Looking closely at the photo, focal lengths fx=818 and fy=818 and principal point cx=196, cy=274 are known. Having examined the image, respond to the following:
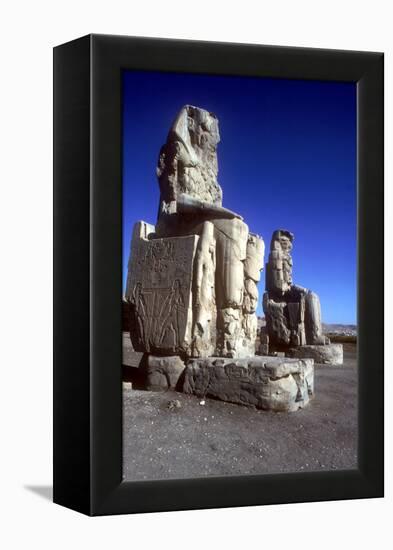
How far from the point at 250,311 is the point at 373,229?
7.81 ft

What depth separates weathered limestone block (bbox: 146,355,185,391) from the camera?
8.84 meters

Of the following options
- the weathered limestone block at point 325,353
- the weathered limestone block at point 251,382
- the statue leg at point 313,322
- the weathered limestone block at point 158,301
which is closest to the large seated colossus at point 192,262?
the weathered limestone block at point 158,301

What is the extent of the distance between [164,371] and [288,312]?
18.2ft

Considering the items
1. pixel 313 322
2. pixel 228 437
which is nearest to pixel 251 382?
pixel 228 437

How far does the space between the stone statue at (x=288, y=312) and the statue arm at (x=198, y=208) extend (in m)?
4.24

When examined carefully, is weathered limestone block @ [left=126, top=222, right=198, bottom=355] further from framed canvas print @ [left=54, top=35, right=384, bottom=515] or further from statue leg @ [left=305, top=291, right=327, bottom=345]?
statue leg @ [left=305, top=291, right=327, bottom=345]

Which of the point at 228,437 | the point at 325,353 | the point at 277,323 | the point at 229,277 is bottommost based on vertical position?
the point at 228,437

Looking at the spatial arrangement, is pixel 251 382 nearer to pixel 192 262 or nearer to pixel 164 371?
pixel 164 371

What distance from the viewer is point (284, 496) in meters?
7.68

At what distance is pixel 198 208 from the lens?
9250mm

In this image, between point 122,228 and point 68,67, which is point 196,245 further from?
point 68,67

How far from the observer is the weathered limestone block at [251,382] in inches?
340

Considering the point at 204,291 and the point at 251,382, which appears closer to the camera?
the point at 251,382

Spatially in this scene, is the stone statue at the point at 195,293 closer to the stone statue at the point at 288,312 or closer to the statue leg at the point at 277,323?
the stone statue at the point at 288,312
